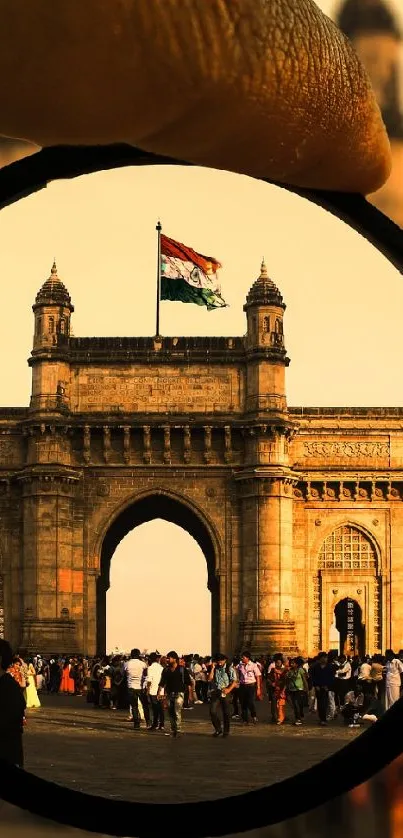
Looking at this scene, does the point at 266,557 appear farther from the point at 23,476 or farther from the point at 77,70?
the point at 77,70

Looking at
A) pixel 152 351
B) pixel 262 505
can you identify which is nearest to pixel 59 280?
pixel 152 351

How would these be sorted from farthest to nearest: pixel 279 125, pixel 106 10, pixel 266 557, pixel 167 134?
pixel 266 557, pixel 279 125, pixel 167 134, pixel 106 10

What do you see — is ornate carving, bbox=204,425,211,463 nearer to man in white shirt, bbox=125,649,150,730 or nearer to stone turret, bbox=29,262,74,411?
stone turret, bbox=29,262,74,411

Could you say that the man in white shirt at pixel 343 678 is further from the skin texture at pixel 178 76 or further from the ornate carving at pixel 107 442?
the skin texture at pixel 178 76

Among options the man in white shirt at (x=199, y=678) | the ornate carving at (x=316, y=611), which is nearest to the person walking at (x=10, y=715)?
the man in white shirt at (x=199, y=678)

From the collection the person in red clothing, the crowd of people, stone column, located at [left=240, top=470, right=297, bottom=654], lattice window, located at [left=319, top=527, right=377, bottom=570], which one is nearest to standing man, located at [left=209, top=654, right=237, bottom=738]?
the crowd of people
